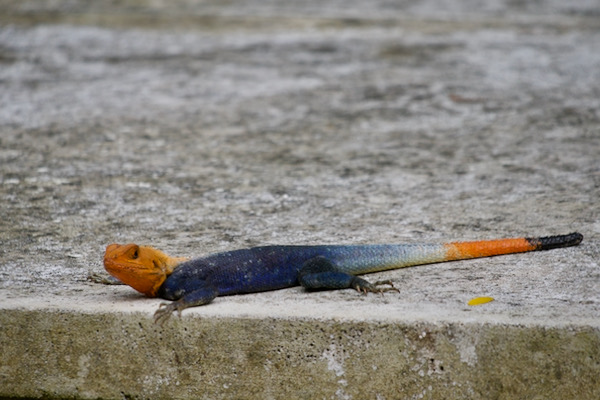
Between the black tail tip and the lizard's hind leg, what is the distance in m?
0.59

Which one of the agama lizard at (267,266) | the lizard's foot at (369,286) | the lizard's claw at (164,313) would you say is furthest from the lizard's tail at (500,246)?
the lizard's claw at (164,313)

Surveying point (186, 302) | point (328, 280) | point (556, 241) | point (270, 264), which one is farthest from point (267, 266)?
point (556, 241)

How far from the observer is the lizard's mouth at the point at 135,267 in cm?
222

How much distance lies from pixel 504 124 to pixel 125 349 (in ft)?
9.80

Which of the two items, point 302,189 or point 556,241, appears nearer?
point 556,241

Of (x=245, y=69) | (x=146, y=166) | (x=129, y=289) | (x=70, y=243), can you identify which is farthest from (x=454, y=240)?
(x=245, y=69)

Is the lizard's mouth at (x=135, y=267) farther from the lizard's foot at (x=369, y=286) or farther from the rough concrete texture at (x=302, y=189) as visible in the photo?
the lizard's foot at (x=369, y=286)

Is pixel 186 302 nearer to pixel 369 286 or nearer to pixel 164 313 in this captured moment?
pixel 164 313

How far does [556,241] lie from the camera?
8.68 feet

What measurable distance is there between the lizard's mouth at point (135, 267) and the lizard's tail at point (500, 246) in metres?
0.96

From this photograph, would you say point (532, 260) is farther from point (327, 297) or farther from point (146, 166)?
point (146, 166)

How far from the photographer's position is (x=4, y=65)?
609 centimetres

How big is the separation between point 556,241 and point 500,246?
19 centimetres

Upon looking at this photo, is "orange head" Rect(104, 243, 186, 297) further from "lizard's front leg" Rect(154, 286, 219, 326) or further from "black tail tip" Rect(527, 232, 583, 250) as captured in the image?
"black tail tip" Rect(527, 232, 583, 250)
